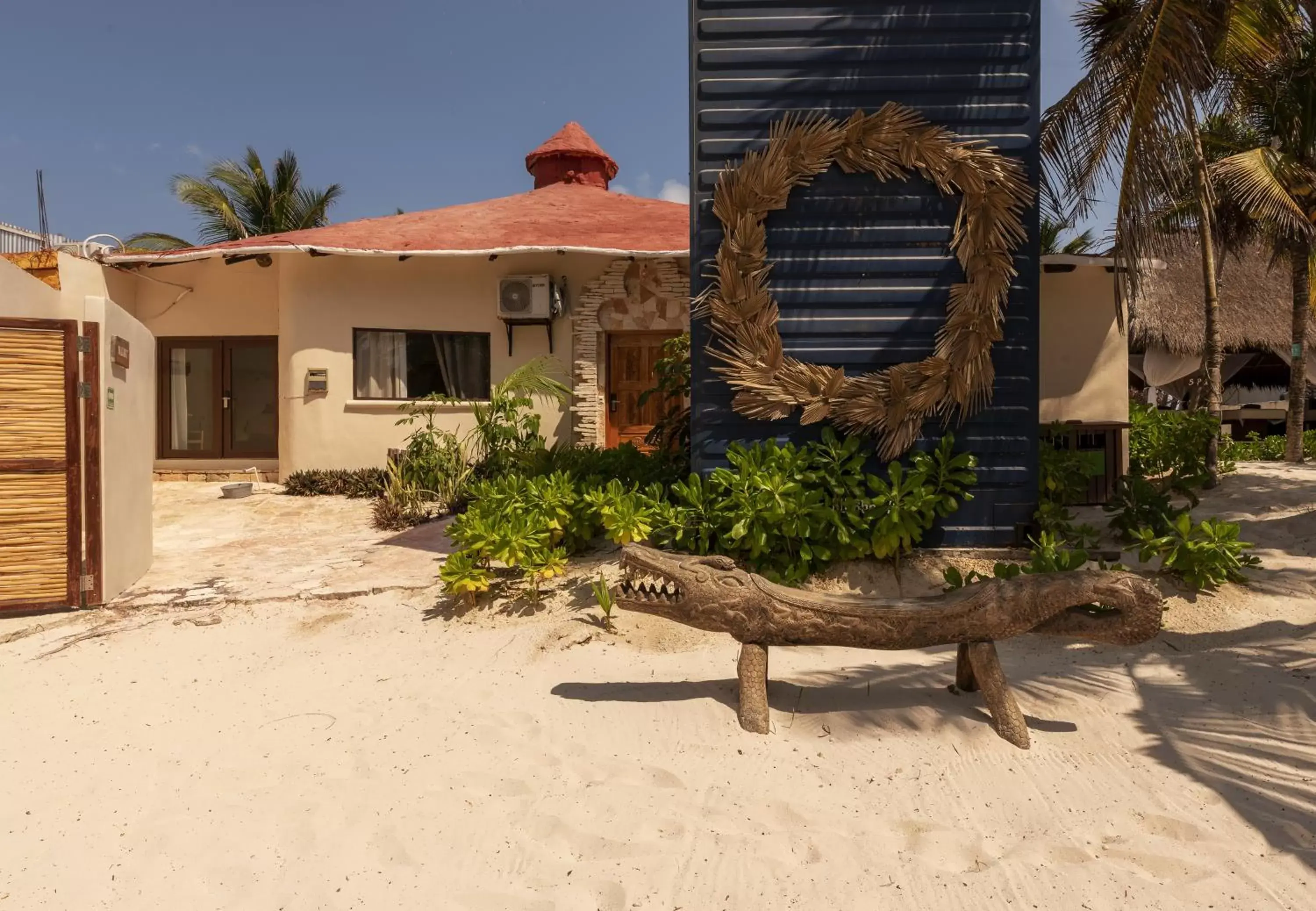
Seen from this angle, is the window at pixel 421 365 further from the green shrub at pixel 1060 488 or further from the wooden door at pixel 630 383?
the green shrub at pixel 1060 488

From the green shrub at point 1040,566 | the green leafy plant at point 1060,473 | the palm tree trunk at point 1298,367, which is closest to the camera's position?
the green shrub at point 1040,566

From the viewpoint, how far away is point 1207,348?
8.96 metres

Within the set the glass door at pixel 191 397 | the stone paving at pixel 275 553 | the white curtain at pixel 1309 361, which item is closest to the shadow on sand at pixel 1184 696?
the stone paving at pixel 275 553

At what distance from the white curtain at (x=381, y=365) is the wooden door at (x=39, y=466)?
5580mm

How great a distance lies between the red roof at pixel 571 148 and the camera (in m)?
14.1

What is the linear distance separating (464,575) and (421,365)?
6.67m

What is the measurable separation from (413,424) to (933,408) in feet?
25.1

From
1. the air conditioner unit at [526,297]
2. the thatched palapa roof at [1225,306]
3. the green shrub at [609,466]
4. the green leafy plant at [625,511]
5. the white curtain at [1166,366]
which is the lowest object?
the green leafy plant at [625,511]

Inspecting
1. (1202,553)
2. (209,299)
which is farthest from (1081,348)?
(209,299)

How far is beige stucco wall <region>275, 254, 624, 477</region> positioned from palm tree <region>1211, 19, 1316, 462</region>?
27.2 ft

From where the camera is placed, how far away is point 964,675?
3.30 metres

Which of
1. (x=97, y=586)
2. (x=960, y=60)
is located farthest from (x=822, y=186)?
(x=97, y=586)

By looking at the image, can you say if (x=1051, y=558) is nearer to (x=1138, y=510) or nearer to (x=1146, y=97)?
(x=1138, y=510)

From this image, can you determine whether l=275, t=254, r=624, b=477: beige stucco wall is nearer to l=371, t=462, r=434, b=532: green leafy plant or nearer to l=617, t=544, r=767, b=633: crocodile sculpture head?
l=371, t=462, r=434, b=532: green leafy plant
